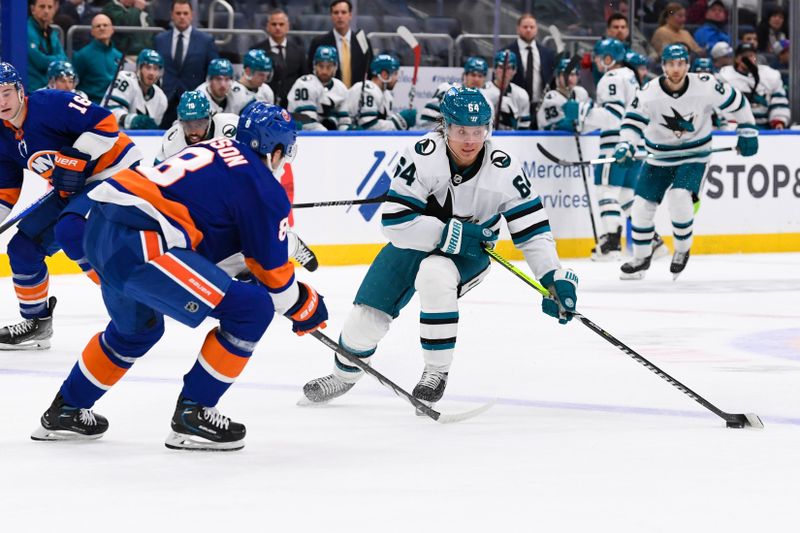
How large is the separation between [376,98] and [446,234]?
5762mm

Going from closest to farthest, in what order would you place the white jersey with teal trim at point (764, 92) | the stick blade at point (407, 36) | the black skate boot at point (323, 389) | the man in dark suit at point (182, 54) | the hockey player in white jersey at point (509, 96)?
1. the black skate boot at point (323, 389)
2. the man in dark suit at point (182, 54)
3. the stick blade at point (407, 36)
4. the hockey player in white jersey at point (509, 96)
5. the white jersey with teal trim at point (764, 92)

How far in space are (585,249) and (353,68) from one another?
6.62 ft

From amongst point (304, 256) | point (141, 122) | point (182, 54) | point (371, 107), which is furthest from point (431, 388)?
point (371, 107)

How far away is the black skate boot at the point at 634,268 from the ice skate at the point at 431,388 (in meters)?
4.28

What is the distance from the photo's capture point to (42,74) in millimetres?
8633

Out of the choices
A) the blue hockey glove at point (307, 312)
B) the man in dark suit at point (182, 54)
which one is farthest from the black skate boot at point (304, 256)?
the man in dark suit at point (182, 54)

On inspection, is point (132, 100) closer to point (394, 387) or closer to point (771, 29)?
point (394, 387)

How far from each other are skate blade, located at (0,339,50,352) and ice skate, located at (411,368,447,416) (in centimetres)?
192

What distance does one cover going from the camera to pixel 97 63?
888cm

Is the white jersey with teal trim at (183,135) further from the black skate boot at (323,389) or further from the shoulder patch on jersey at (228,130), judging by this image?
the black skate boot at (323,389)

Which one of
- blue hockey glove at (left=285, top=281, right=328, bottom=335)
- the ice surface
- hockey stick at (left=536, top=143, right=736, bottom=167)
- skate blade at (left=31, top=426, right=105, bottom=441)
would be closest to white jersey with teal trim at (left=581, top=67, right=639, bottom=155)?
hockey stick at (left=536, top=143, right=736, bottom=167)

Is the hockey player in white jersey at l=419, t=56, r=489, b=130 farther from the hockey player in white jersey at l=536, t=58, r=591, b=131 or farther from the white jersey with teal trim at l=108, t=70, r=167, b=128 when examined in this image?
the white jersey with teal trim at l=108, t=70, r=167, b=128

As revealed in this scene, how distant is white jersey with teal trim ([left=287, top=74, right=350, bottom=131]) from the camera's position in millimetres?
9234

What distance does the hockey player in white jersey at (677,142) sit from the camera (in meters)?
8.29
